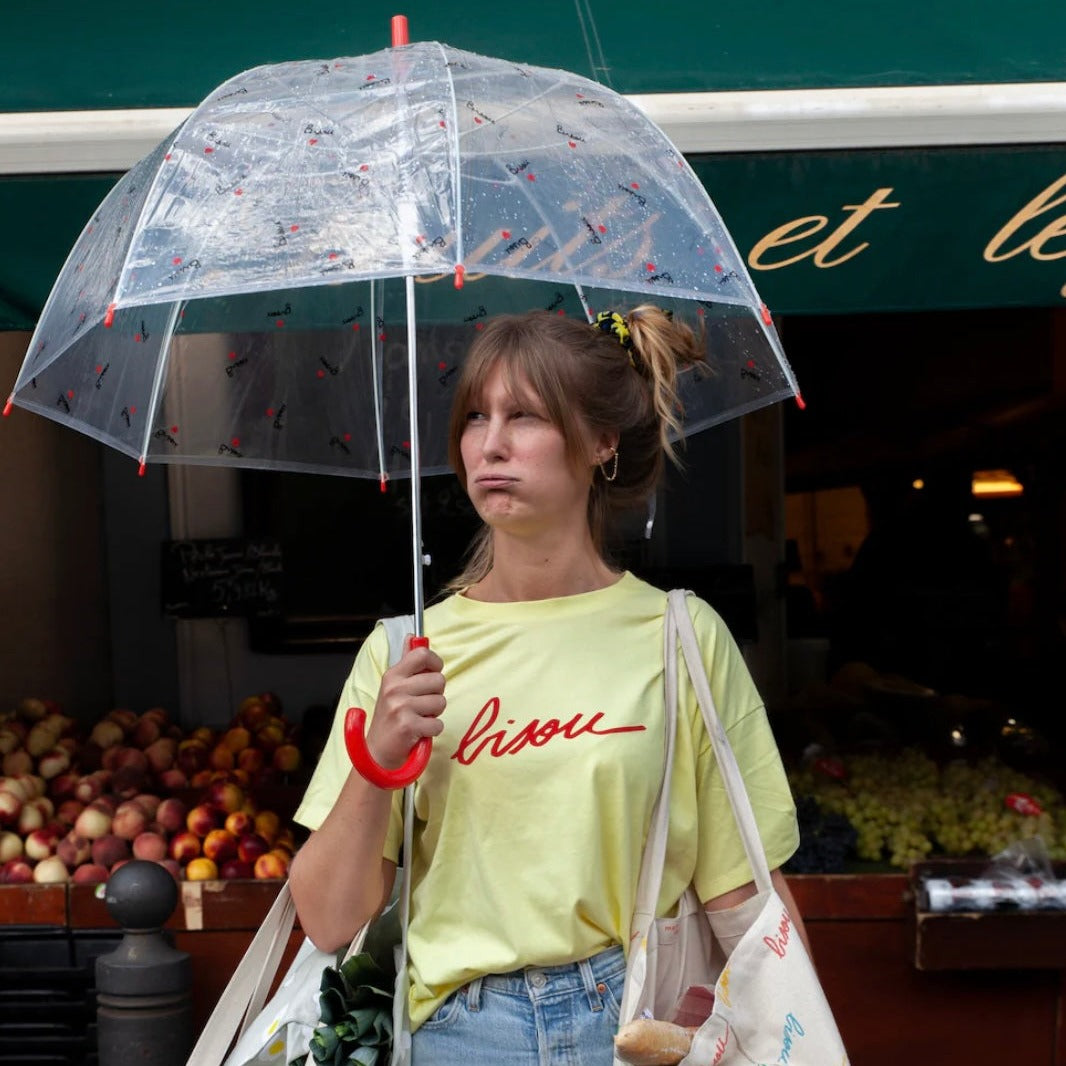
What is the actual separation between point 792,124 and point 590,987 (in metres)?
2.32

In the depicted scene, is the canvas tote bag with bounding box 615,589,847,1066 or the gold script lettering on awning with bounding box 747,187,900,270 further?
the gold script lettering on awning with bounding box 747,187,900,270

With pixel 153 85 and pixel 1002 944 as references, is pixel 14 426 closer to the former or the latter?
pixel 153 85

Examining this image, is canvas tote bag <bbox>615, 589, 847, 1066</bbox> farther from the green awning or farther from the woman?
the green awning

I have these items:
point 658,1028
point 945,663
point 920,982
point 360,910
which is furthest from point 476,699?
point 945,663

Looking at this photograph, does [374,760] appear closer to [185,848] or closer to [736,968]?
[736,968]

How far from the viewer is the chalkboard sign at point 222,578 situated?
6910 millimetres

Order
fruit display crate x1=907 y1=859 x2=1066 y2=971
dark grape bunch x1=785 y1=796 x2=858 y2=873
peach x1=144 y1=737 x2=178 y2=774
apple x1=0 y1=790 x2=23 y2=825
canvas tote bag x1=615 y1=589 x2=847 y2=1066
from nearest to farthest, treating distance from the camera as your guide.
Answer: canvas tote bag x1=615 y1=589 x2=847 y2=1066, fruit display crate x1=907 y1=859 x2=1066 y2=971, dark grape bunch x1=785 y1=796 x2=858 y2=873, apple x1=0 y1=790 x2=23 y2=825, peach x1=144 y1=737 x2=178 y2=774

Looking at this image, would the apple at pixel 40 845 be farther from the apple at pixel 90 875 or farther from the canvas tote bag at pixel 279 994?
the canvas tote bag at pixel 279 994

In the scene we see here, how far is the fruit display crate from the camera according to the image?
13.9 ft

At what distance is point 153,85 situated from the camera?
13.0ft

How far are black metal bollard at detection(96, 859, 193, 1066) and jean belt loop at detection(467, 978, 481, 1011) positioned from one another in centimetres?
187

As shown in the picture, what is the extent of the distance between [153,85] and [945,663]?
16.7 feet

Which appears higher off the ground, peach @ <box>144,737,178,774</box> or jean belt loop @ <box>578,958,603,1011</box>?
jean belt loop @ <box>578,958,603,1011</box>

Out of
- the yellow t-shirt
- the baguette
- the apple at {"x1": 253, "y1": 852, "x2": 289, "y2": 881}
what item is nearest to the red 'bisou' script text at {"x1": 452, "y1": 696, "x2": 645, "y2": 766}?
the yellow t-shirt
